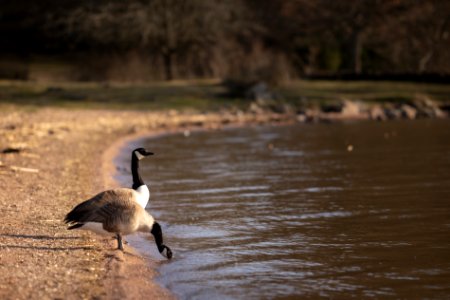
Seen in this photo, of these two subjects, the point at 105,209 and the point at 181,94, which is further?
the point at 181,94

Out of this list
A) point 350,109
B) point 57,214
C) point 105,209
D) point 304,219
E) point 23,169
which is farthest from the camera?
point 350,109

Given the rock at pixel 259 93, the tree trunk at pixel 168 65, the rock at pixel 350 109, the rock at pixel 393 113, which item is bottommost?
the rock at pixel 393 113

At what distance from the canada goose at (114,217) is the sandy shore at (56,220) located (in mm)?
319

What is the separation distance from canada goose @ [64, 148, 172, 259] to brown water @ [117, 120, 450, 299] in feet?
1.85

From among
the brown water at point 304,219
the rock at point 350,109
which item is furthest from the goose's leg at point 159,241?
the rock at point 350,109

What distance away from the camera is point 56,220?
10211mm

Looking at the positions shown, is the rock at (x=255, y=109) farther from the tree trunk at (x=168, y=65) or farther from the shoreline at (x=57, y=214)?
the tree trunk at (x=168, y=65)

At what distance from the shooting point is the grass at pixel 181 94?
33188 millimetres

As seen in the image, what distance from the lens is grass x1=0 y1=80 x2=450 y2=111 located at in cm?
3319

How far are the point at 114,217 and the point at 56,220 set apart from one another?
6.33 feet

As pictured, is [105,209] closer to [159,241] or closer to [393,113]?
[159,241]

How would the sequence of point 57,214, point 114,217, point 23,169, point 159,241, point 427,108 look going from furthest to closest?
point 427,108
point 23,169
point 57,214
point 159,241
point 114,217

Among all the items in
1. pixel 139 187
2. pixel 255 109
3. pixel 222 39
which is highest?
pixel 222 39

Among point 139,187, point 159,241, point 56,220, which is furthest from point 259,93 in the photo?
point 159,241
